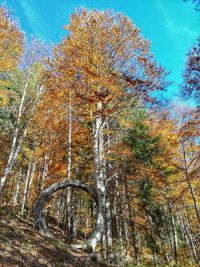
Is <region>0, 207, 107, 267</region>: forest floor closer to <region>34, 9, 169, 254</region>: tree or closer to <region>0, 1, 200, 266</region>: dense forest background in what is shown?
<region>0, 1, 200, 266</region>: dense forest background

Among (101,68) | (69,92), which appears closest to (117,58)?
(101,68)

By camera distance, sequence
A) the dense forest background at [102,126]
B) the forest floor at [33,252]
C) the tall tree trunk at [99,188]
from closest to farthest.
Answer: the forest floor at [33,252], the tall tree trunk at [99,188], the dense forest background at [102,126]

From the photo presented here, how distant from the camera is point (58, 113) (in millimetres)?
15703

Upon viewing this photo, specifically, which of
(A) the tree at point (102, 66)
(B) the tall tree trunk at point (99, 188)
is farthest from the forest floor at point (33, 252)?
(A) the tree at point (102, 66)

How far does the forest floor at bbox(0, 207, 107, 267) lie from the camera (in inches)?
194

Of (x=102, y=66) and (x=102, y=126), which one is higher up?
(x=102, y=66)

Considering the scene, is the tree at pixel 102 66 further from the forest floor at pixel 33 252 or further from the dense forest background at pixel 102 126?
the forest floor at pixel 33 252

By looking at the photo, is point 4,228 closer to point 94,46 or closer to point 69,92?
point 69,92

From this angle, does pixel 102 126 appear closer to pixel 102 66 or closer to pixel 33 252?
pixel 102 66

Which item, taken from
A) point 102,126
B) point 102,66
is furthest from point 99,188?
point 102,66

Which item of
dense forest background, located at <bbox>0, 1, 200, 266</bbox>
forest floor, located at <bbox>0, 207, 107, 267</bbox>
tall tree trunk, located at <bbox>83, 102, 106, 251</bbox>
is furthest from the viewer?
dense forest background, located at <bbox>0, 1, 200, 266</bbox>

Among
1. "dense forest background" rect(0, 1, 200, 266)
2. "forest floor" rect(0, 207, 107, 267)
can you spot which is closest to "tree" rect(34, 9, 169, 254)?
"dense forest background" rect(0, 1, 200, 266)

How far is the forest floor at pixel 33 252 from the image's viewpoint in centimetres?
493

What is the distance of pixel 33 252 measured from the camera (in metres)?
5.64
